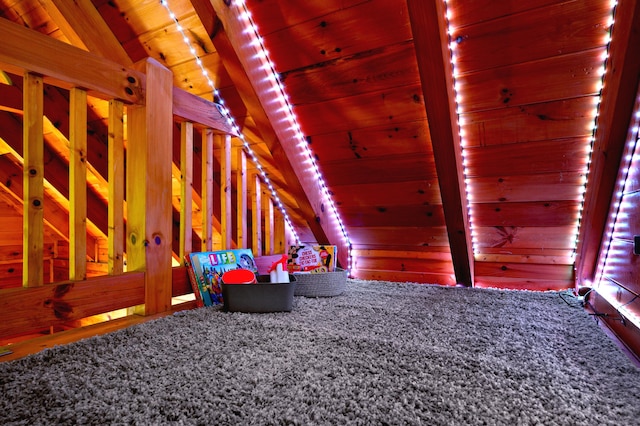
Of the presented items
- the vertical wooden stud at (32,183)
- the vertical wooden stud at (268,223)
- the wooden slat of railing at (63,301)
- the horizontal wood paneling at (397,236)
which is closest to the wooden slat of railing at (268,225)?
the vertical wooden stud at (268,223)

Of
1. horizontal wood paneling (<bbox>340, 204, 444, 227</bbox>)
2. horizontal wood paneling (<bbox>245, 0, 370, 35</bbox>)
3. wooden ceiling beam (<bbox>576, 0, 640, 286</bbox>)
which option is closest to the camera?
wooden ceiling beam (<bbox>576, 0, 640, 286</bbox>)

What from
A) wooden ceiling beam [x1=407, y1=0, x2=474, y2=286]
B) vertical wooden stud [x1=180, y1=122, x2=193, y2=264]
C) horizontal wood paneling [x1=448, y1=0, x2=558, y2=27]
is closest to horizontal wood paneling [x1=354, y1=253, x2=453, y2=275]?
wooden ceiling beam [x1=407, y1=0, x2=474, y2=286]

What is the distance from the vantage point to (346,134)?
1.72 metres

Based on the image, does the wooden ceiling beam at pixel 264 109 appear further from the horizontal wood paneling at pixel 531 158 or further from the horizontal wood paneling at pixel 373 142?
the horizontal wood paneling at pixel 531 158

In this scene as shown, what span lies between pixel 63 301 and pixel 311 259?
1076 mm

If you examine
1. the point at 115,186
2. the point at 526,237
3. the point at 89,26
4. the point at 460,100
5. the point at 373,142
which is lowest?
the point at 526,237

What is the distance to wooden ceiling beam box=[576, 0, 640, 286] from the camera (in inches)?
42.2

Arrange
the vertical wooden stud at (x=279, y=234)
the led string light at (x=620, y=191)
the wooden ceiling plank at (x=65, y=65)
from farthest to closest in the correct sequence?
the vertical wooden stud at (x=279, y=234) → the led string light at (x=620, y=191) → the wooden ceiling plank at (x=65, y=65)

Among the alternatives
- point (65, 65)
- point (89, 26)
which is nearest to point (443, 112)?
point (65, 65)

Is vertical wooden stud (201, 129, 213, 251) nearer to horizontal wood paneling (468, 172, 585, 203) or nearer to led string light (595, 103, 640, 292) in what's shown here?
horizontal wood paneling (468, 172, 585, 203)

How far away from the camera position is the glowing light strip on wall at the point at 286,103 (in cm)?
146

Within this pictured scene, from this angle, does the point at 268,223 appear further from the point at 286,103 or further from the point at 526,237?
the point at 526,237

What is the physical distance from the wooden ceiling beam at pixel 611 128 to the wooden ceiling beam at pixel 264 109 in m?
1.26

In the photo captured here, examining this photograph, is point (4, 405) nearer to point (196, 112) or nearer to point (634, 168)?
point (196, 112)
